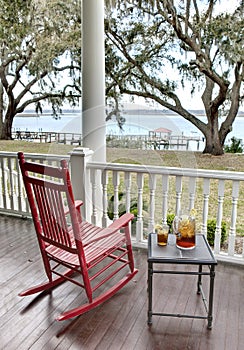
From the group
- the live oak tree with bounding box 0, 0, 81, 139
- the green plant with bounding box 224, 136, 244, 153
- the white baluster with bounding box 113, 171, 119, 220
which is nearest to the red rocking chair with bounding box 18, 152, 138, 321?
the white baluster with bounding box 113, 171, 119, 220

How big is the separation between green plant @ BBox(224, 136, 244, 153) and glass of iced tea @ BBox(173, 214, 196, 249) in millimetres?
2964

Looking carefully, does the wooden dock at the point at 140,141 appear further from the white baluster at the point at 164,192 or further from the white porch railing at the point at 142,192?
the white baluster at the point at 164,192

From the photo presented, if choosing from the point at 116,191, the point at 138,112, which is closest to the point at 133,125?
the point at 138,112

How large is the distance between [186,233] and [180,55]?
12.5 ft

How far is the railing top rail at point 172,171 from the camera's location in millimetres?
2928

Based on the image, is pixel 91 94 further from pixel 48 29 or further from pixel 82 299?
pixel 48 29

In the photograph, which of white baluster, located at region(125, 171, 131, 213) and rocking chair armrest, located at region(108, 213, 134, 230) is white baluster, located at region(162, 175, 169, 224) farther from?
rocking chair armrest, located at region(108, 213, 134, 230)

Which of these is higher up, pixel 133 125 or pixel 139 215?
pixel 133 125

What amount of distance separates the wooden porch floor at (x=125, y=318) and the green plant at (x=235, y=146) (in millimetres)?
2337

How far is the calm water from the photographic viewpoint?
361 centimetres

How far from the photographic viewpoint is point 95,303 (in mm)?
2334

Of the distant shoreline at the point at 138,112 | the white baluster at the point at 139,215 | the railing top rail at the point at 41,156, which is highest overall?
the distant shoreline at the point at 138,112

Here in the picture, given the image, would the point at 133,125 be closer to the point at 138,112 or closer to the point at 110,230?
the point at 138,112

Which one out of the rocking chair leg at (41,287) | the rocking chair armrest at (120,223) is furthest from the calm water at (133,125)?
the rocking chair leg at (41,287)
